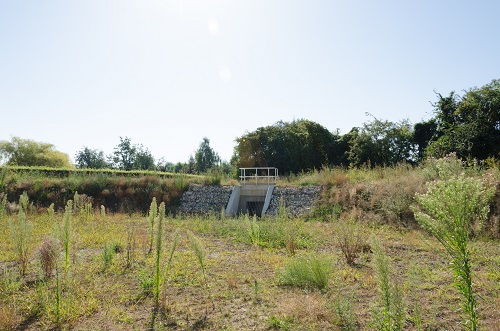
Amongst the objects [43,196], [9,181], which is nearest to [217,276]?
[43,196]

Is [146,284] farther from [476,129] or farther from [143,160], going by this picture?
[143,160]

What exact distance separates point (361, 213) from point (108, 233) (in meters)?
7.99

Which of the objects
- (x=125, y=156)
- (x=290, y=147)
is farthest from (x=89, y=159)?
(x=290, y=147)

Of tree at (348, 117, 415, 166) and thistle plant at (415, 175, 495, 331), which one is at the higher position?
tree at (348, 117, 415, 166)

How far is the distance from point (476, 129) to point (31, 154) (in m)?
36.3

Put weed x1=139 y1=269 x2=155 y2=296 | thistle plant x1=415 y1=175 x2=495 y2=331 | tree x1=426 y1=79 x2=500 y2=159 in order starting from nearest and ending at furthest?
thistle plant x1=415 y1=175 x2=495 y2=331, weed x1=139 y1=269 x2=155 y2=296, tree x1=426 y1=79 x2=500 y2=159

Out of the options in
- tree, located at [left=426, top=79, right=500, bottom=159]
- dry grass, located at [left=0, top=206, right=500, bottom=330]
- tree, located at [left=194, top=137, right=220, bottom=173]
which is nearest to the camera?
dry grass, located at [left=0, top=206, right=500, bottom=330]

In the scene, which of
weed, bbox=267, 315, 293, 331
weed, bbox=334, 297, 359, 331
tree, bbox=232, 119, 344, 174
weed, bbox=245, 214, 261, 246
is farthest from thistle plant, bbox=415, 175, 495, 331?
tree, bbox=232, 119, 344, 174

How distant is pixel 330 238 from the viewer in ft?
27.9

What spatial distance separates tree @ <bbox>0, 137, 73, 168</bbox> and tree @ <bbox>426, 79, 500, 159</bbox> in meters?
32.6

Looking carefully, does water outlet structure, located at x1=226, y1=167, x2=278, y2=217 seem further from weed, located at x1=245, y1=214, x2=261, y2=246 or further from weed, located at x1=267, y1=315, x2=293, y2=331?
weed, located at x1=267, y1=315, x2=293, y2=331

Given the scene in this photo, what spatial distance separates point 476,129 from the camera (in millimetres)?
13797

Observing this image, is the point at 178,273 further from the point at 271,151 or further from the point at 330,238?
the point at 271,151

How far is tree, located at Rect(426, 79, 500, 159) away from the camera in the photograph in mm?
13734
